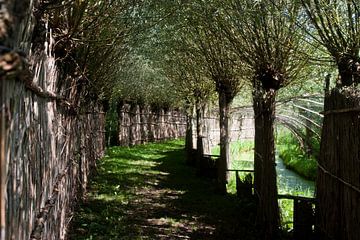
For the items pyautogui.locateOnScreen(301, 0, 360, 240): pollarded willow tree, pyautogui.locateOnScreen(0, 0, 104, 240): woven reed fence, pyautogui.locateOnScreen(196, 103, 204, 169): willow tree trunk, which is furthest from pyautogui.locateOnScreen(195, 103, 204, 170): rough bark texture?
pyautogui.locateOnScreen(0, 0, 104, 240): woven reed fence

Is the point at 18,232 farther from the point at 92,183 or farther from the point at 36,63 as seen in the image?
the point at 92,183

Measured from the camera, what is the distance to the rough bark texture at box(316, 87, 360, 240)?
510cm

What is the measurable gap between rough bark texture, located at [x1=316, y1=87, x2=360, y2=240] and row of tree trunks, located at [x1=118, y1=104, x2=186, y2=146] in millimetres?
20715

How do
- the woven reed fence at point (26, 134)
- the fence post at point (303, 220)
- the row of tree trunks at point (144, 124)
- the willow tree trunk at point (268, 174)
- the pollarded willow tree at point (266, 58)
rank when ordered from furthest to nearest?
the row of tree trunks at point (144, 124), the willow tree trunk at point (268, 174), the pollarded willow tree at point (266, 58), the fence post at point (303, 220), the woven reed fence at point (26, 134)

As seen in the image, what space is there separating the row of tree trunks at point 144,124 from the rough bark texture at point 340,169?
20.7m

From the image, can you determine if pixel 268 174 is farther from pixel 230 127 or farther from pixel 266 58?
pixel 230 127

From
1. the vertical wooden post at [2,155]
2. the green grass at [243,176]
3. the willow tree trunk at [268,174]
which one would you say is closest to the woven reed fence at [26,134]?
the vertical wooden post at [2,155]

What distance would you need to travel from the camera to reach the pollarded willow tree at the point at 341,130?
5.16 m

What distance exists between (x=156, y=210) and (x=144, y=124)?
69.1 feet

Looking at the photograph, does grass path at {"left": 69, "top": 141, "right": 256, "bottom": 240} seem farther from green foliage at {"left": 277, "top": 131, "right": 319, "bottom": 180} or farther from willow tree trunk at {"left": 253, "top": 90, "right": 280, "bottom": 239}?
green foliage at {"left": 277, "top": 131, "right": 319, "bottom": 180}

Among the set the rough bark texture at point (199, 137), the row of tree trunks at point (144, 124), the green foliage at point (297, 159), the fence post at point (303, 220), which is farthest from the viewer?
the row of tree trunks at point (144, 124)

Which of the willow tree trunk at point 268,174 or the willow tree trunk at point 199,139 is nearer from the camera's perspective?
the willow tree trunk at point 268,174

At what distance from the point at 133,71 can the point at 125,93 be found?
10.6 ft

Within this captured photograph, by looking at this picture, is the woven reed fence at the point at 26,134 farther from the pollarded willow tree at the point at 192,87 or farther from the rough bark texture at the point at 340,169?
the pollarded willow tree at the point at 192,87
